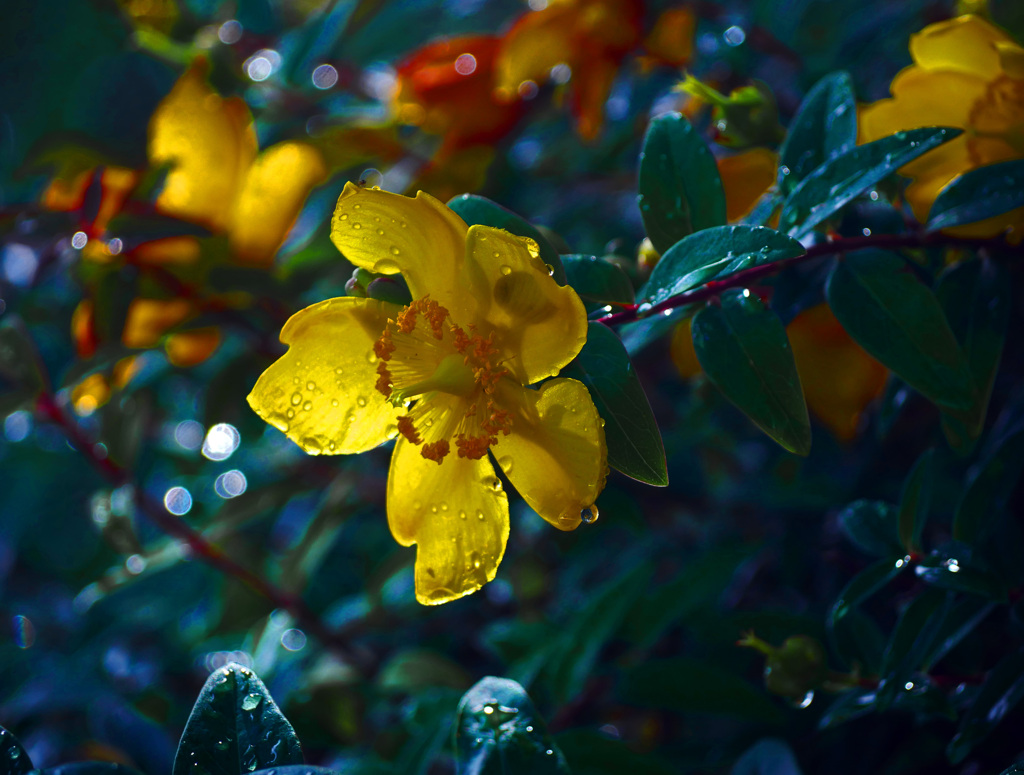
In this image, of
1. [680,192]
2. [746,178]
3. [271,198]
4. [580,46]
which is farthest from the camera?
[271,198]

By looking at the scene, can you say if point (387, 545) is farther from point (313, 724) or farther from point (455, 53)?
point (455, 53)

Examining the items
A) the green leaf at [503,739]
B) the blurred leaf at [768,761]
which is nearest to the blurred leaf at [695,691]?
the blurred leaf at [768,761]

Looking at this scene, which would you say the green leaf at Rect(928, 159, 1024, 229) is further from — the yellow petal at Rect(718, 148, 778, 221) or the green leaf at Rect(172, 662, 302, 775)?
the green leaf at Rect(172, 662, 302, 775)

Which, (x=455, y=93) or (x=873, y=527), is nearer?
(x=873, y=527)

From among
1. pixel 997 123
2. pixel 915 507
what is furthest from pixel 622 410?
pixel 997 123

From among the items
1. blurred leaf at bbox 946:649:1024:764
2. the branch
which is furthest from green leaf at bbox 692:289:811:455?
blurred leaf at bbox 946:649:1024:764

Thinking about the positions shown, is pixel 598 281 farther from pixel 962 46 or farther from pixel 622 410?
pixel 962 46

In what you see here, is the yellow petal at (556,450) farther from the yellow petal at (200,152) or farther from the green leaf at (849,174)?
the yellow petal at (200,152)
